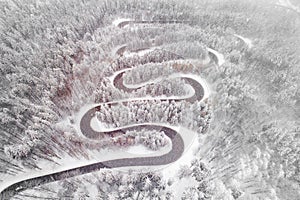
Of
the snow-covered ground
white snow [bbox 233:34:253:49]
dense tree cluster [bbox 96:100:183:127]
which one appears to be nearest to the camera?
dense tree cluster [bbox 96:100:183:127]

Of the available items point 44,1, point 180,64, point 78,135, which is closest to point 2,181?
point 78,135

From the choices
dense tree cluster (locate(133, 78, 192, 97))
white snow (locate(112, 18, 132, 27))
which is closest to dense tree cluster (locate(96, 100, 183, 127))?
dense tree cluster (locate(133, 78, 192, 97))

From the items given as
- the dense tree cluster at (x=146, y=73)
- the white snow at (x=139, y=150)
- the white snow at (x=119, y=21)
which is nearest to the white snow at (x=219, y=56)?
the dense tree cluster at (x=146, y=73)

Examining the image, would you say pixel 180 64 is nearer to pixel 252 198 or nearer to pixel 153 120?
pixel 153 120

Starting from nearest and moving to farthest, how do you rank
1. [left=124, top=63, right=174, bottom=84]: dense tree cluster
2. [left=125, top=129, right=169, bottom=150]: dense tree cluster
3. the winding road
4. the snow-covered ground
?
the winding road, [left=125, top=129, right=169, bottom=150]: dense tree cluster, [left=124, top=63, right=174, bottom=84]: dense tree cluster, the snow-covered ground

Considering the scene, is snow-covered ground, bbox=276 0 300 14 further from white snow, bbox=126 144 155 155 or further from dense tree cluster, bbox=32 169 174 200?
dense tree cluster, bbox=32 169 174 200

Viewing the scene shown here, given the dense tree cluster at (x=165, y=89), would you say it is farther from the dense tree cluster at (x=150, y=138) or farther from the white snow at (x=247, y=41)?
the white snow at (x=247, y=41)

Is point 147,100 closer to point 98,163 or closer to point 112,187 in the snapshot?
point 98,163

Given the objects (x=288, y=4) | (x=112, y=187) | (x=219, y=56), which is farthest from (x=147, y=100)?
(x=288, y=4)

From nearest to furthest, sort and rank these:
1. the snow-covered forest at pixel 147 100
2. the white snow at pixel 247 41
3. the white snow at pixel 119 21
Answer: the snow-covered forest at pixel 147 100, the white snow at pixel 247 41, the white snow at pixel 119 21
